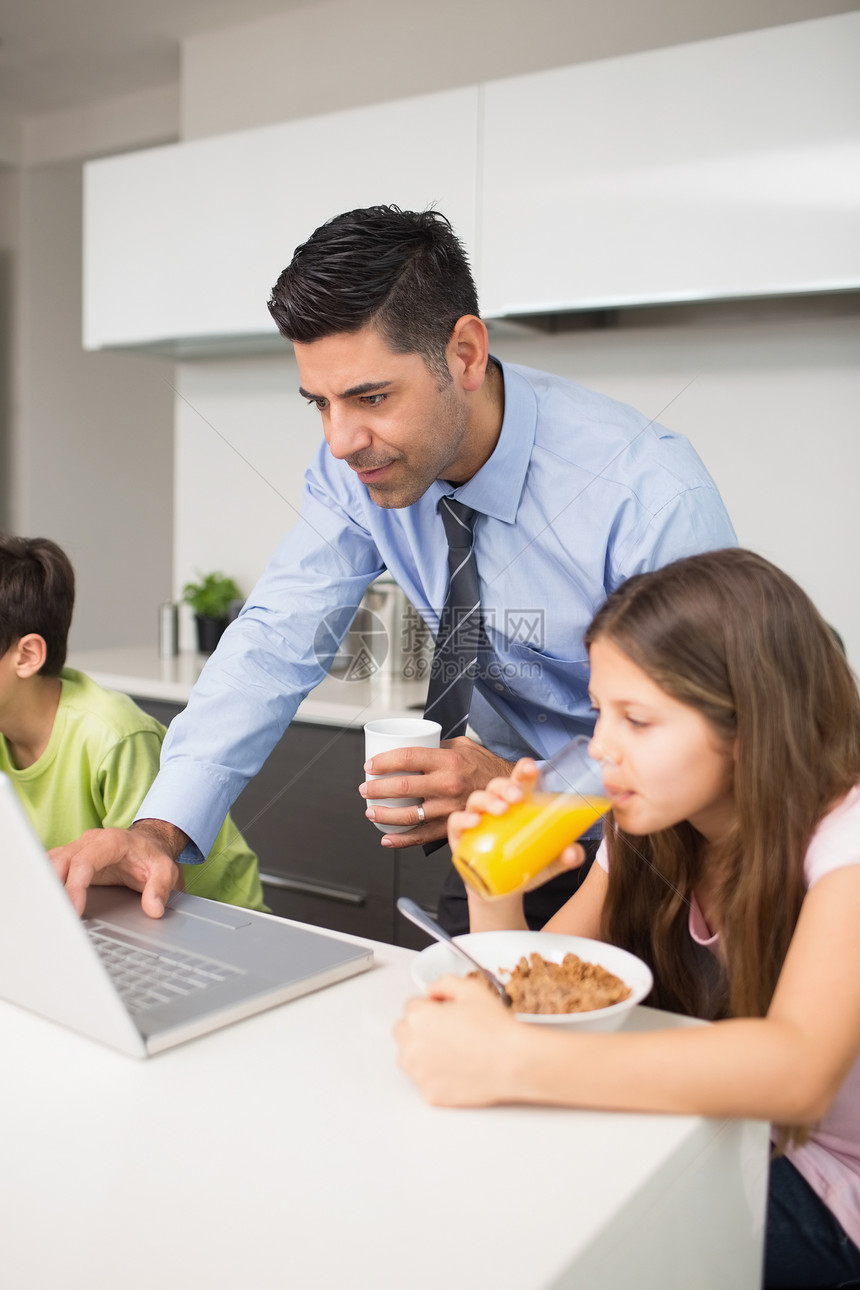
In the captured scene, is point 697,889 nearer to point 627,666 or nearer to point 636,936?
point 636,936

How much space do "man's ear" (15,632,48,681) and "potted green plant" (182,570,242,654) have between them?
125 centimetres

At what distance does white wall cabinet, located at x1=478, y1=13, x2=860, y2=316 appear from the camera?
5.84 feet

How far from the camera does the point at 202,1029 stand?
0.74 meters

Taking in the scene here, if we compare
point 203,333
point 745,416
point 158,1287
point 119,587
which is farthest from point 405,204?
point 119,587

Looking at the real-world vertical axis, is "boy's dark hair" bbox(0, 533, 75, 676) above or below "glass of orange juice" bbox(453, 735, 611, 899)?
above

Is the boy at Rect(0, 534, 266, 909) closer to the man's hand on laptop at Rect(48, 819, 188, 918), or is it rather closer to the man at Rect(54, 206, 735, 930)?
the man at Rect(54, 206, 735, 930)

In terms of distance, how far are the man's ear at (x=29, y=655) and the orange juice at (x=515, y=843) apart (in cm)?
88

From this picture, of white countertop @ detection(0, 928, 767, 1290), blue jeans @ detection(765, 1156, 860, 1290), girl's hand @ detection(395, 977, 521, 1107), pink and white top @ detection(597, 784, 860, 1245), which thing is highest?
girl's hand @ detection(395, 977, 521, 1107)

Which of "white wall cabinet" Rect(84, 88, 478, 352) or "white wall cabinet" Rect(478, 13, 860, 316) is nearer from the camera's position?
"white wall cabinet" Rect(478, 13, 860, 316)

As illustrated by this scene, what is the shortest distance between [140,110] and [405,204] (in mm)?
1674

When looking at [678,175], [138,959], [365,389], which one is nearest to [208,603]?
[678,175]

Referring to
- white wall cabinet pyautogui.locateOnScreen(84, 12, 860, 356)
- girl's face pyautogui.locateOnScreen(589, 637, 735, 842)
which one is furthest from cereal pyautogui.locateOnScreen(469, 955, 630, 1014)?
white wall cabinet pyautogui.locateOnScreen(84, 12, 860, 356)

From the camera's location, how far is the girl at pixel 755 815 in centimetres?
73

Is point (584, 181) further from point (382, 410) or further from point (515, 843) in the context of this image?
point (515, 843)
